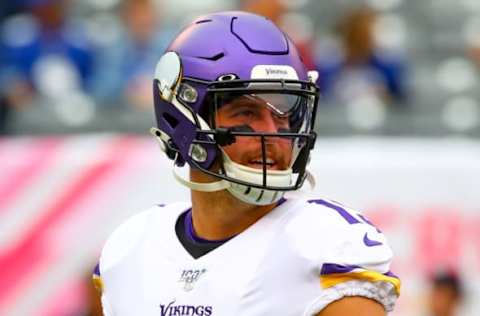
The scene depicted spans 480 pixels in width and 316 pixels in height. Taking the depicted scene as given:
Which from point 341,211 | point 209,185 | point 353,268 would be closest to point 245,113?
point 209,185

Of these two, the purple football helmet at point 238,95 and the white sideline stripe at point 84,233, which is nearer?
the purple football helmet at point 238,95

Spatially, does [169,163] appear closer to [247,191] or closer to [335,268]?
[247,191]

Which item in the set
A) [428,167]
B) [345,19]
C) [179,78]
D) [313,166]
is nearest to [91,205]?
[313,166]

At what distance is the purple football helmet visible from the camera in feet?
8.11

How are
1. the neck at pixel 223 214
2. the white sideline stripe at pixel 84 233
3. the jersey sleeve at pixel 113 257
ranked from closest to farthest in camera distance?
the neck at pixel 223 214
the jersey sleeve at pixel 113 257
the white sideline stripe at pixel 84 233

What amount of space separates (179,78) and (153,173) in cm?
234

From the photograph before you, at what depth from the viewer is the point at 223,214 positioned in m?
2.60

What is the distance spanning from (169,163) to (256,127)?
2.37 metres

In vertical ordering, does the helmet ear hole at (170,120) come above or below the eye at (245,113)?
below

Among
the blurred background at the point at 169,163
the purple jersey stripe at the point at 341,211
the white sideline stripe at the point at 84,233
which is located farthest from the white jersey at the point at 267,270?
the white sideline stripe at the point at 84,233

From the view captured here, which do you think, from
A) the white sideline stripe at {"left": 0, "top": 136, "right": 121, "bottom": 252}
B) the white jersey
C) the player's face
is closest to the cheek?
the player's face

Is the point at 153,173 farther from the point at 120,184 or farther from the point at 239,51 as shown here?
the point at 239,51

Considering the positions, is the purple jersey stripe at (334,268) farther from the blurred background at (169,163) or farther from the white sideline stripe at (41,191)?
the white sideline stripe at (41,191)

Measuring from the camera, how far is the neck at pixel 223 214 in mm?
2586
